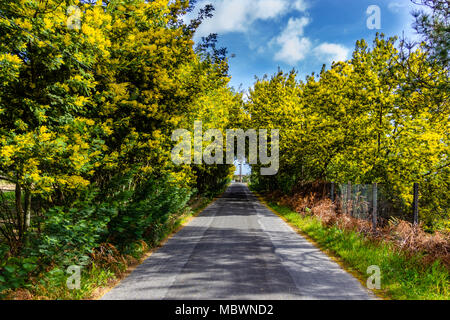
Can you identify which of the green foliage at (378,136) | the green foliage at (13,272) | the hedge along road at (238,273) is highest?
the green foliage at (378,136)

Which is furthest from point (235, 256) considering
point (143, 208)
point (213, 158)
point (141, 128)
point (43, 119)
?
point (213, 158)

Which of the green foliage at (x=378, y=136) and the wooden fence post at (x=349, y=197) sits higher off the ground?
the green foliage at (x=378, y=136)

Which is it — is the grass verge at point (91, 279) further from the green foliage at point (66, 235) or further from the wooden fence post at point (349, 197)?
the wooden fence post at point (349, 197)

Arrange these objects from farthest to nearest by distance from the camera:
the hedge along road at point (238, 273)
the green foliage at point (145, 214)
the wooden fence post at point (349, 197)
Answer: the wooden fence post at point (349, 197)
the green foliage at point (145, 214)
the hedge along road at point (238, 273)

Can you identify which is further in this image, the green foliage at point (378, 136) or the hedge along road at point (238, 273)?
the green foliage at point (378, 136)

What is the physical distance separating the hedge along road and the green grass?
1.40 ft

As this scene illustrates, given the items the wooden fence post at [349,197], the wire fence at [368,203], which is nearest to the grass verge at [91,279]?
the wire fence at [368,203]

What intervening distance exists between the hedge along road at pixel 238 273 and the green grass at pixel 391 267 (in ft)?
1.40

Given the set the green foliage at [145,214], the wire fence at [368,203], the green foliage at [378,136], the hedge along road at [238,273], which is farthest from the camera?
the green foliage at [378,136]

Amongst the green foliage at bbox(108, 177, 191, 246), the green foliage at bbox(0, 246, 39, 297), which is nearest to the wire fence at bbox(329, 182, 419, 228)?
the green foliage at bbox(108, 177, 191, 246)

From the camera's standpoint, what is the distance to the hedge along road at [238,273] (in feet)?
16.4

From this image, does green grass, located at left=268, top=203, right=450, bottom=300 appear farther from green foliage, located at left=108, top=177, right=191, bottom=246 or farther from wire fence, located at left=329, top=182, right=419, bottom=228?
green foliage, located at left=108, top=177, right=191, bottom=246

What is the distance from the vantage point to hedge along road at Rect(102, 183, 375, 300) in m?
5.01
